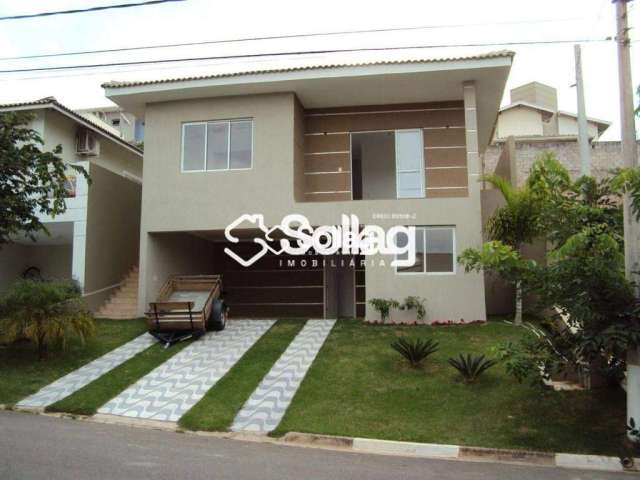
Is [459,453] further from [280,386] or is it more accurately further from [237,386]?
[237,386]

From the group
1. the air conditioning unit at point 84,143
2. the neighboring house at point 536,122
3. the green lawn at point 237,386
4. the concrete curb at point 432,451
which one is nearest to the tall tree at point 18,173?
the green lawn at point 237,386

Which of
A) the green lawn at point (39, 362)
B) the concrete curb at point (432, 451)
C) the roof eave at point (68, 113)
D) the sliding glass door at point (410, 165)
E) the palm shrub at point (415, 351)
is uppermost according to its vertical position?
the roof eave at point (68, 113)

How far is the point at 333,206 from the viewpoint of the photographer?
46.6 feet

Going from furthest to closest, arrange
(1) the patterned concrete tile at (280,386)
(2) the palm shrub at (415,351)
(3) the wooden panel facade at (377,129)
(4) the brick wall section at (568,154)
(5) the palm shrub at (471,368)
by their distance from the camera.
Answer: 1. (4) the brick wall section at (568,154)
2. (3) the wooden panel facade at (377,129)
3. (2) the palm shrub at (415,351)
4. (5) the palm shrub at (471,368)
5. (1) the patterned concrete tile at (280,386)

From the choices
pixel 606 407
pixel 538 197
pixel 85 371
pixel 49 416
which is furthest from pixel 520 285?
pixel 85 371

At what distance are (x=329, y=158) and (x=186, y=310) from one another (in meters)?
6.27

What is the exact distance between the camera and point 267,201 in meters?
14.4

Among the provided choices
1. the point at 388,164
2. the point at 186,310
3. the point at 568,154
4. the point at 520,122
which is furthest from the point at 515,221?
the point at 520,122

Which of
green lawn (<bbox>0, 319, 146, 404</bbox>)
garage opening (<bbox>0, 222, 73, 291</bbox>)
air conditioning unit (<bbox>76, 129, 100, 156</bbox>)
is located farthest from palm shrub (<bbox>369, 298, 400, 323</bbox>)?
garage opening (<bbox>0, 222, 73, 291</bbox>)

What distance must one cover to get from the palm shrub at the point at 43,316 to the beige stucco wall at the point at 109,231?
3.81 m

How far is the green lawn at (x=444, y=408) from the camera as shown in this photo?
714 cm

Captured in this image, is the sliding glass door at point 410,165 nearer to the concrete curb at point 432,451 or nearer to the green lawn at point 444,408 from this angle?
the green lawn at point 444,408

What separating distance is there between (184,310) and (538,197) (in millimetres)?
8126

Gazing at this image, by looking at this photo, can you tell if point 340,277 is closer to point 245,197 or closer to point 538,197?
point 245,197
